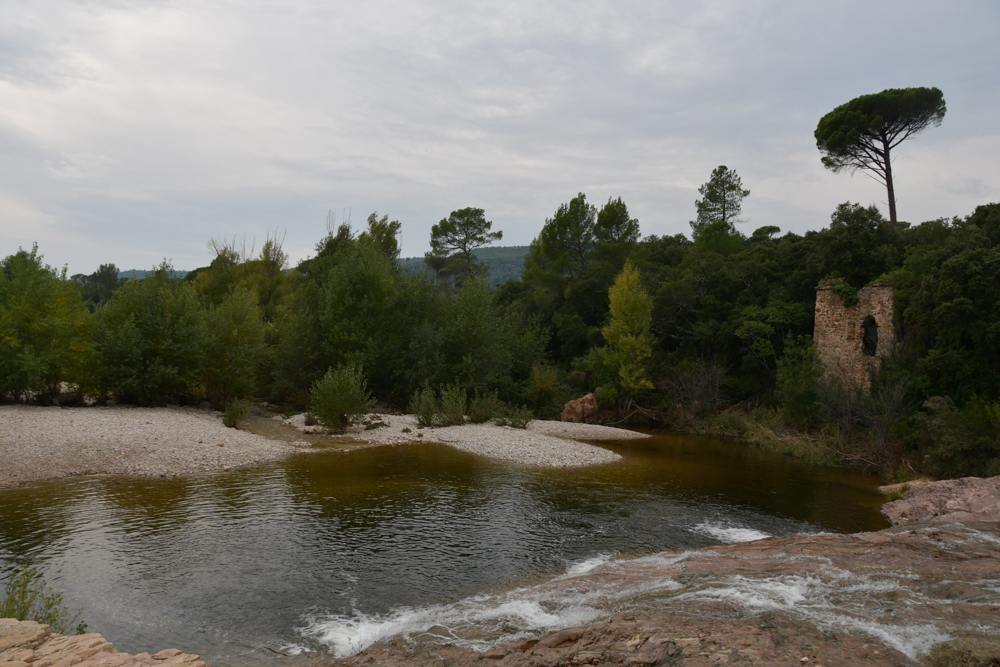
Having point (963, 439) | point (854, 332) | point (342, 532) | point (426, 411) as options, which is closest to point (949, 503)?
point (963, 439)

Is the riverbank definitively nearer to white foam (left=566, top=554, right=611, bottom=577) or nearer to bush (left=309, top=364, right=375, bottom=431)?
white foam (left=566, top=554, right=611, bottom=577)

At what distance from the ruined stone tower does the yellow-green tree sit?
7.93 metres

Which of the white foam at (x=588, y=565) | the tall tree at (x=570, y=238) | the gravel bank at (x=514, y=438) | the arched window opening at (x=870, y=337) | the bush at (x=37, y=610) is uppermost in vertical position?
the tall tree at (x=570, y=238)

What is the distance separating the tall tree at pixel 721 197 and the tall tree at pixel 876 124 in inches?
361

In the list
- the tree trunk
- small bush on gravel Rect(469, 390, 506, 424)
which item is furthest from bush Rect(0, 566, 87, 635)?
the tree trunk

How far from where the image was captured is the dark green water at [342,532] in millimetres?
7754

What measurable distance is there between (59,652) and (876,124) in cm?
4055

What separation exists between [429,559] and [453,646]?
3385mm

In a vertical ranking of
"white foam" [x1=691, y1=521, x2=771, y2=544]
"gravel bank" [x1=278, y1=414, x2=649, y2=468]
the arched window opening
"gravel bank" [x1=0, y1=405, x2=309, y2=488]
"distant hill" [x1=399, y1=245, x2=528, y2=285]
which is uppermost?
"distant hill" [x1=399, y1=245, x2=528, y2=285]

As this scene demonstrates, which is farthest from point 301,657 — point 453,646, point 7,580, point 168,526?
point 168,526

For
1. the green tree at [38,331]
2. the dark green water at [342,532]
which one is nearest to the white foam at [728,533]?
the dark green water at [342,532]

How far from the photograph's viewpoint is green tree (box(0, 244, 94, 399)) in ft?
63.9

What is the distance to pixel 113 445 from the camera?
52.6 ft

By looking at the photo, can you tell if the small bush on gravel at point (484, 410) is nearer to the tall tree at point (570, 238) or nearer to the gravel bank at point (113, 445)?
the gravel bank at point (113, 445)
